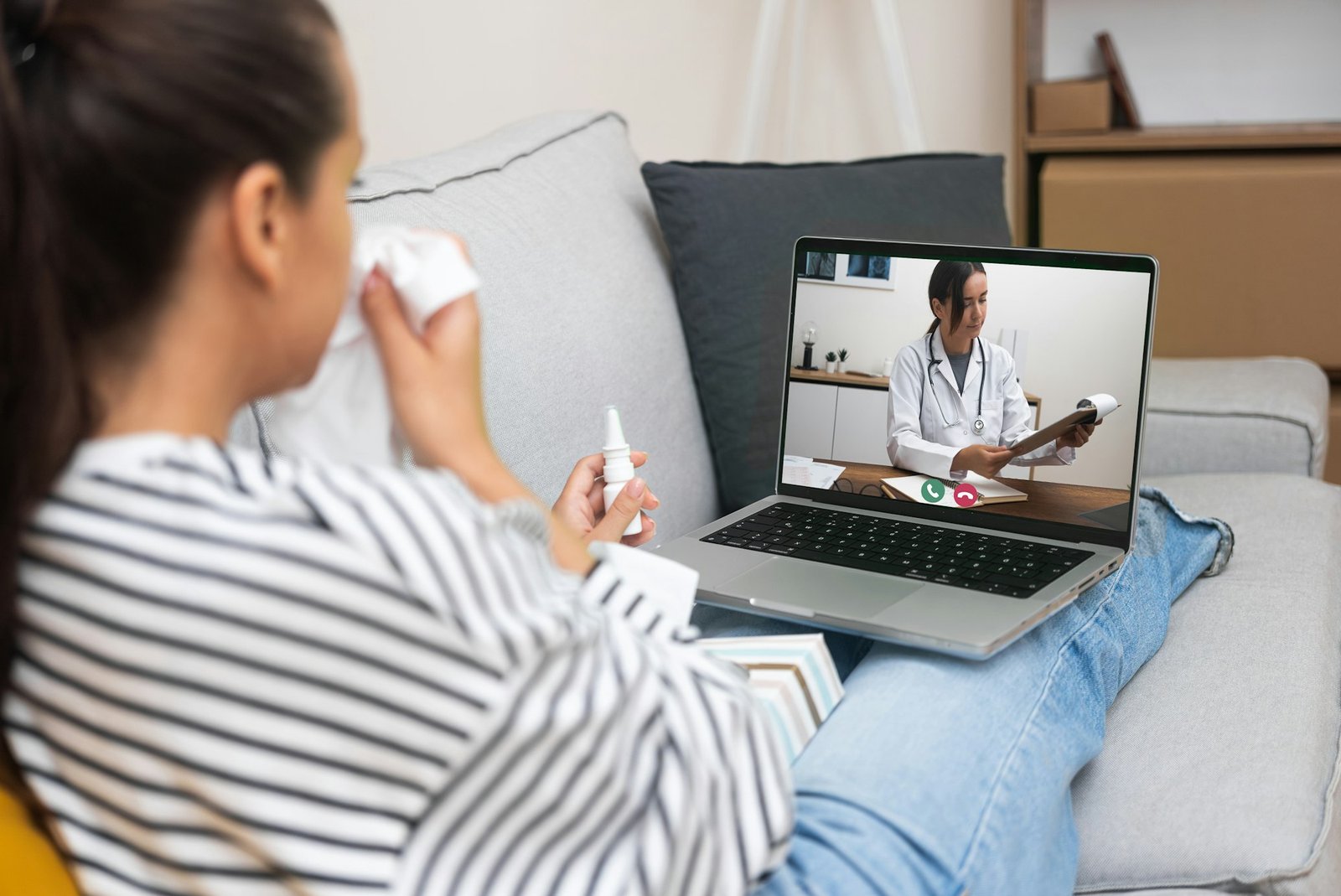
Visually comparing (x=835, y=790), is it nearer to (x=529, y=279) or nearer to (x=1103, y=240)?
(x=529, y=279)

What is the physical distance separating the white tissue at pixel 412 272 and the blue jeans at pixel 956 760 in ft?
1.27

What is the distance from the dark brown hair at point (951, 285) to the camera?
3.72ft

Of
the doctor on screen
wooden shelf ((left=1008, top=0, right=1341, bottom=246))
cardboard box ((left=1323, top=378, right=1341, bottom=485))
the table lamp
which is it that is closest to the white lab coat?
the doctor on screen

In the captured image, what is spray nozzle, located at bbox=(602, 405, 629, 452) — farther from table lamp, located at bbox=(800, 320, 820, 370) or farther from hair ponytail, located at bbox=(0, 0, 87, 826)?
hair ponytail, located at bbox=(0, 0, 87, 826)

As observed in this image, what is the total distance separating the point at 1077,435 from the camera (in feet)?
3.53

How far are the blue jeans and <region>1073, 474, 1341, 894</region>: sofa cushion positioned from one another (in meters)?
0.04

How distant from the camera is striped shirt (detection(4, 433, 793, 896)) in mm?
510

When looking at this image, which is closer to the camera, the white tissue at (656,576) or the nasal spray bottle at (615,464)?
the white tissue at (656,576)

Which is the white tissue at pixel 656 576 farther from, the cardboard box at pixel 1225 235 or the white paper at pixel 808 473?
the cardboard box at pixel 1225 235

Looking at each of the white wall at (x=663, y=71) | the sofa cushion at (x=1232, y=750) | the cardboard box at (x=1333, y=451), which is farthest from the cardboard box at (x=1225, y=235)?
the sofa cushion at (x=1232, y=750)

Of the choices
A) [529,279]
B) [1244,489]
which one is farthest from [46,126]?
[1244,489]

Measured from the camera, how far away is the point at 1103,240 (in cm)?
221

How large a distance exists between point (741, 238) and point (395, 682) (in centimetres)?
95

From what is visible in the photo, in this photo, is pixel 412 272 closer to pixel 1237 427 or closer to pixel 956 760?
pixel 956 760
